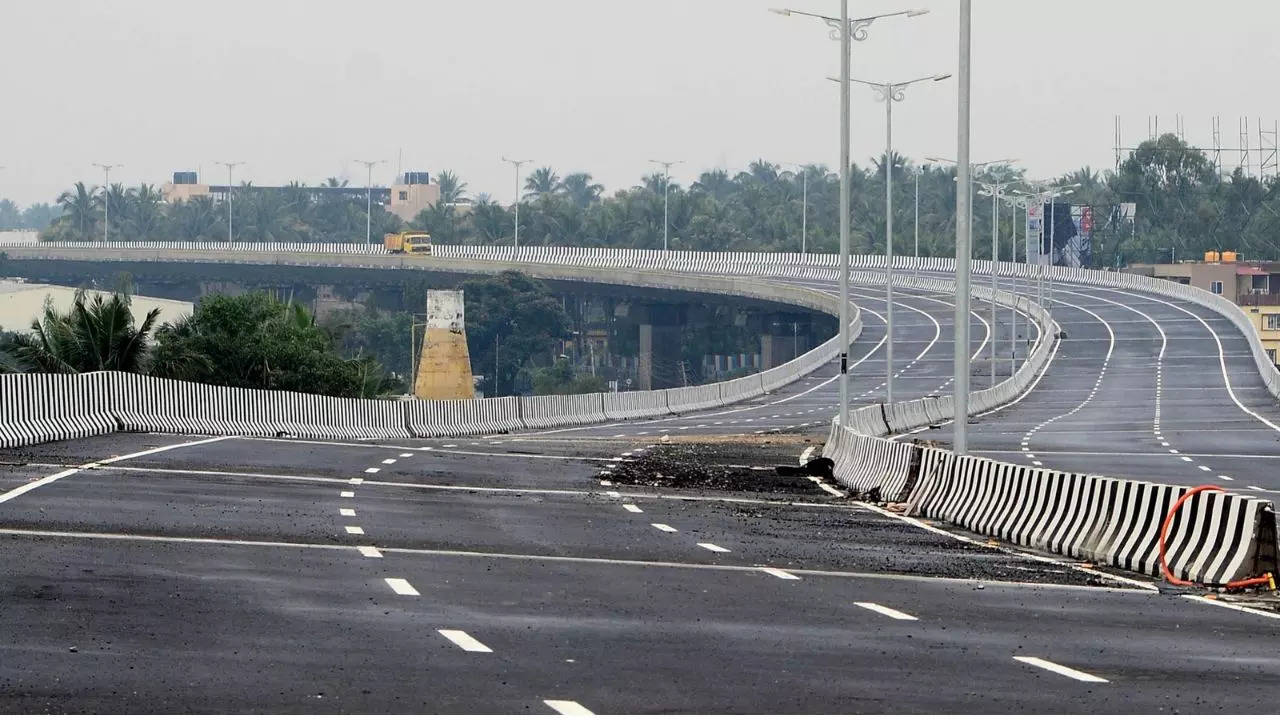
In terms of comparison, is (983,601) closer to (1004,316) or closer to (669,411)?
(669,411)

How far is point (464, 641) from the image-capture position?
12992 mm

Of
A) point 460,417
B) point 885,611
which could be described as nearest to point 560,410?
point 460,417

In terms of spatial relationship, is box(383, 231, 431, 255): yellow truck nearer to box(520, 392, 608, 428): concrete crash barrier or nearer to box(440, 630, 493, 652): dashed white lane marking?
box(520, 392, 608, 428): concrete crash barrier

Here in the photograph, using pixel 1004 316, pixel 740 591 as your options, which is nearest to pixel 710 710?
pixel 740 591

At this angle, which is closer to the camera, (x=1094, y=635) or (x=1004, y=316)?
(x=1094, y=635)

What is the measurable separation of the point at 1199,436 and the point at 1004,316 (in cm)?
7906

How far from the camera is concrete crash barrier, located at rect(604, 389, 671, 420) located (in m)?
70.8

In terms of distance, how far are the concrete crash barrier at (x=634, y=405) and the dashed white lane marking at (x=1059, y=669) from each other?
55359 mm

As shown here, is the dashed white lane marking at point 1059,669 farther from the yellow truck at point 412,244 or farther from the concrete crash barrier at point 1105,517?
the yellow truck at point 412,244

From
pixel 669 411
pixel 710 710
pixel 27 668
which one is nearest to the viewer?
pixel 710 710

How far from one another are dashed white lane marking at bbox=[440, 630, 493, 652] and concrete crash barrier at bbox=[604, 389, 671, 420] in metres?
54.9

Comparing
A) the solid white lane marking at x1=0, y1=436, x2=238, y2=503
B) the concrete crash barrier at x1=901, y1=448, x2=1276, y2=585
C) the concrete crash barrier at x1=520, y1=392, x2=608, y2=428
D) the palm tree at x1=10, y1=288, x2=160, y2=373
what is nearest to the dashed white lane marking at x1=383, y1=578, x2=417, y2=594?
the concrete crash barrier at x1=901, y1=448, x2=1276, y2=585

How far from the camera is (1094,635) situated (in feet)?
47.4

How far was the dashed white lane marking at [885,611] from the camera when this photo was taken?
49.9 feet
